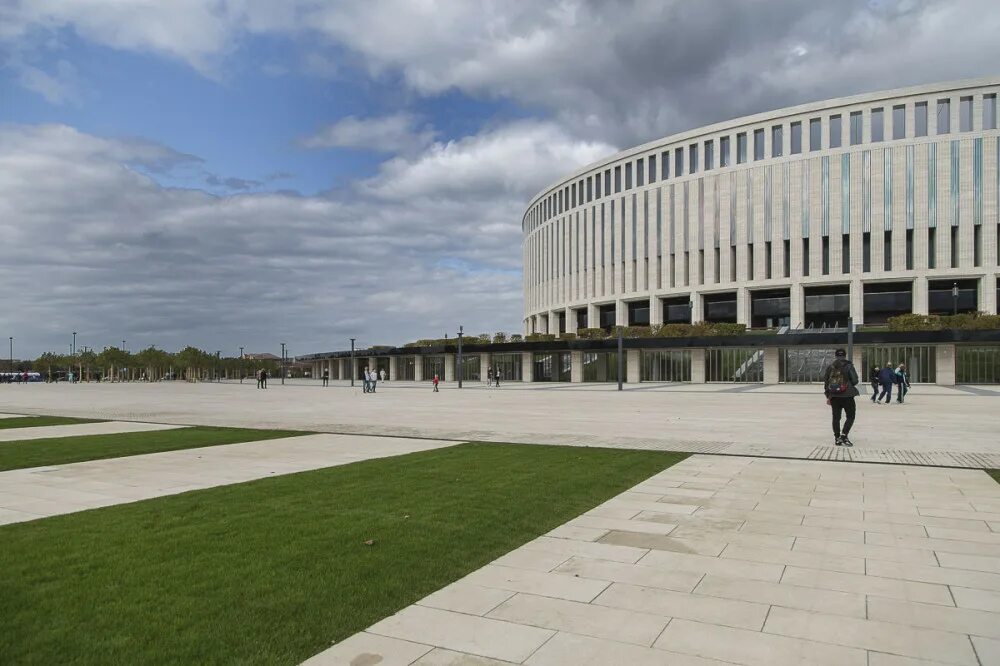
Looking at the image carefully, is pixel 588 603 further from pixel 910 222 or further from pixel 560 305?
pixel 560 305

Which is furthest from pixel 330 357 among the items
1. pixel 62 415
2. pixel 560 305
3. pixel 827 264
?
pixel 62 415

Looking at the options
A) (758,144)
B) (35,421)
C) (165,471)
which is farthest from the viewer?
(758,144)

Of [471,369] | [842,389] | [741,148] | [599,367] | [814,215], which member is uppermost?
[741,148]

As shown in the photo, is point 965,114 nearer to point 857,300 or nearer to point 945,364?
point 857,300

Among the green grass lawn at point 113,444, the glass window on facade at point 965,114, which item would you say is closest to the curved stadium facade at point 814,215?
the glass window on facade at point 965,114

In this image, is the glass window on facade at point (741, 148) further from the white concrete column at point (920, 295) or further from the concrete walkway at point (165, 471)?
the concrete walkway at point (165, 471)

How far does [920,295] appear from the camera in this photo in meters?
54.2

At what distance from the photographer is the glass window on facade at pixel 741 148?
61906 mm

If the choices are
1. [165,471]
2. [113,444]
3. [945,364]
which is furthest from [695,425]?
[945,364]

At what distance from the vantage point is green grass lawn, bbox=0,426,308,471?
1179 centimetres

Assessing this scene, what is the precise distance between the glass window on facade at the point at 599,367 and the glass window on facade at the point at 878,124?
29.2 m

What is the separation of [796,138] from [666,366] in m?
24.1

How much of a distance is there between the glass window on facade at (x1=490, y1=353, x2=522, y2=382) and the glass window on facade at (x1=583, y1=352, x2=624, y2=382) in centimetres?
940

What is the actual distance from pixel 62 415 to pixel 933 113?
63670 mm
